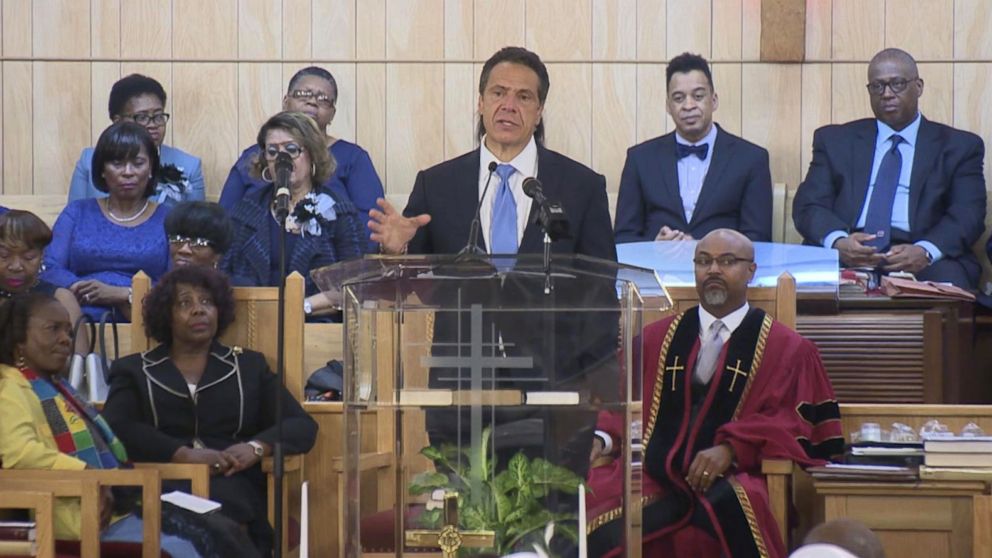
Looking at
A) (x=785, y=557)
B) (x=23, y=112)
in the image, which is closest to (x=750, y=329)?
(x=785, y=557)

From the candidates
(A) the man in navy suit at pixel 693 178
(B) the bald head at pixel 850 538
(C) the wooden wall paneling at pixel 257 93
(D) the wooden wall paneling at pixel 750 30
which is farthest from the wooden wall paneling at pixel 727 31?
(B) the bald head at pixel 850 538

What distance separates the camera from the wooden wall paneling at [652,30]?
9.21 metres

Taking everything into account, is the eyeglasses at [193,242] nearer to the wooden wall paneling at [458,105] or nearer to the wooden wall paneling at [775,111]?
the wooden wall paneling at [458,105]

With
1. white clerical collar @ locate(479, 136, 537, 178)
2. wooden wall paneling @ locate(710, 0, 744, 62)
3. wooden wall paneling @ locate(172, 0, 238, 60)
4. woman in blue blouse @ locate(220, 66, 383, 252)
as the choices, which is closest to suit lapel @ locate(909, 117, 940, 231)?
wooden wall paneling @ locate(710, 0, 744, 62)

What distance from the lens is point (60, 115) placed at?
9242 mm

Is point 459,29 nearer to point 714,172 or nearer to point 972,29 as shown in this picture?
point 714,172

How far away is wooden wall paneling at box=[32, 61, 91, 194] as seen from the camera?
9227 mm

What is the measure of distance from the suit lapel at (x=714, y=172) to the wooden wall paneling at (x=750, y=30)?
40.8 inches

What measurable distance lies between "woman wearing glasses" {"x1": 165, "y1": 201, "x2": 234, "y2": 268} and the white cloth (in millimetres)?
2130

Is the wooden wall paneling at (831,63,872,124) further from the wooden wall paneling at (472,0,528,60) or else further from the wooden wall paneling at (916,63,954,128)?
the wooden wall paneling at (472,0,528,60)

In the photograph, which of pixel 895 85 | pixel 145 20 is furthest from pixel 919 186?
pixel 145 20

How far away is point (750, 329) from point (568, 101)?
3.42 m

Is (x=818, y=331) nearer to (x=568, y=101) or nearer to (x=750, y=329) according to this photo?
(x=750, y=329)

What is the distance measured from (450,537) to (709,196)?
4689mm
